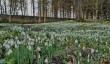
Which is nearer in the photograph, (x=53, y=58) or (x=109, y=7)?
(x=53, y=58)

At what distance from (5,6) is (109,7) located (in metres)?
31.6

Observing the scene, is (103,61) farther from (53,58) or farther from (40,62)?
(40,62)

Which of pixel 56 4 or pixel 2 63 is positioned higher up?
pixel 56 4

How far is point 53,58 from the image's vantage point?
533 centimetres

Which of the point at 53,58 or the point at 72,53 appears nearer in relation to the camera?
the point at 53,58

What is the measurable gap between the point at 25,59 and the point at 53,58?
0.77m

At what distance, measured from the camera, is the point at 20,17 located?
59.1 metres

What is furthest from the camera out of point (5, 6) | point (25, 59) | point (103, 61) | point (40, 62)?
point (5, 6)

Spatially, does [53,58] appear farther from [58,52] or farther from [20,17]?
[20,17]

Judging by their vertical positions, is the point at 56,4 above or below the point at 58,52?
above

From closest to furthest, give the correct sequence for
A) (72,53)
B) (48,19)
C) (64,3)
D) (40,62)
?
1. (40,62)
2. (72,53)
3. (48,19)
4. (64,3)

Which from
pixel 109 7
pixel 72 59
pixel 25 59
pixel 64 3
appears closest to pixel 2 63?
pixel 25 59

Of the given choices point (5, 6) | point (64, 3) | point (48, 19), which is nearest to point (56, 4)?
point (64, 3)

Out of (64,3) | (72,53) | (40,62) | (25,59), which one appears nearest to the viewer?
(40,62)
